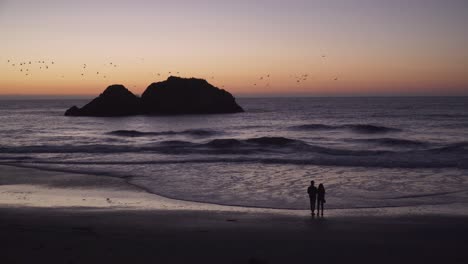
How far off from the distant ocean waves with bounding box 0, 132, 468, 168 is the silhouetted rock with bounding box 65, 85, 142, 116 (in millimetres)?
49265

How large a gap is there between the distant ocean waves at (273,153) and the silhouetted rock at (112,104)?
162ft

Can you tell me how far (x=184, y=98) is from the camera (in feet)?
312

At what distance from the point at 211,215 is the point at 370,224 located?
4814mm

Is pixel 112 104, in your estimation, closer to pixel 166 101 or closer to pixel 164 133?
pixel 166 101

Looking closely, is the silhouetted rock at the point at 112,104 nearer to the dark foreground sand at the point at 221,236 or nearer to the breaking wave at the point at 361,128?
the breaking wave at the point at 361,128

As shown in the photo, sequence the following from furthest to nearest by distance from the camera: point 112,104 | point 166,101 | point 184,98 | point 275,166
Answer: point 184,98 → point 166,101 → point 112,104 → point 275,166

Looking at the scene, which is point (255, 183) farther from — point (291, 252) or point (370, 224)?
point (291, 252)

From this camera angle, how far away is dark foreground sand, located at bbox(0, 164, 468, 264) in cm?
993

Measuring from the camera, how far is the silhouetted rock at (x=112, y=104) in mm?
88000

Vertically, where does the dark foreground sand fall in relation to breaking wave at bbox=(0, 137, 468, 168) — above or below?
above

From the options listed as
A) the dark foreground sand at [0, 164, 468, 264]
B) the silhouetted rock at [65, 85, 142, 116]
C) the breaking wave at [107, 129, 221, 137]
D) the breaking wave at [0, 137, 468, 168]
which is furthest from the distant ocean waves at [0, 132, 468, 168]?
the silhouetted rock at [65, 85, 142, 116]

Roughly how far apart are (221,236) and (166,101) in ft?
273

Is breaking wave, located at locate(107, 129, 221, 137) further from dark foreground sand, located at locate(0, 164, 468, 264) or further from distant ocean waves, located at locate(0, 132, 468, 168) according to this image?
dark foreground sand, located at locate(0, 164, 468, 264)

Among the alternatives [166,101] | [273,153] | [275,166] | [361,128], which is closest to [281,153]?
[273,153]
